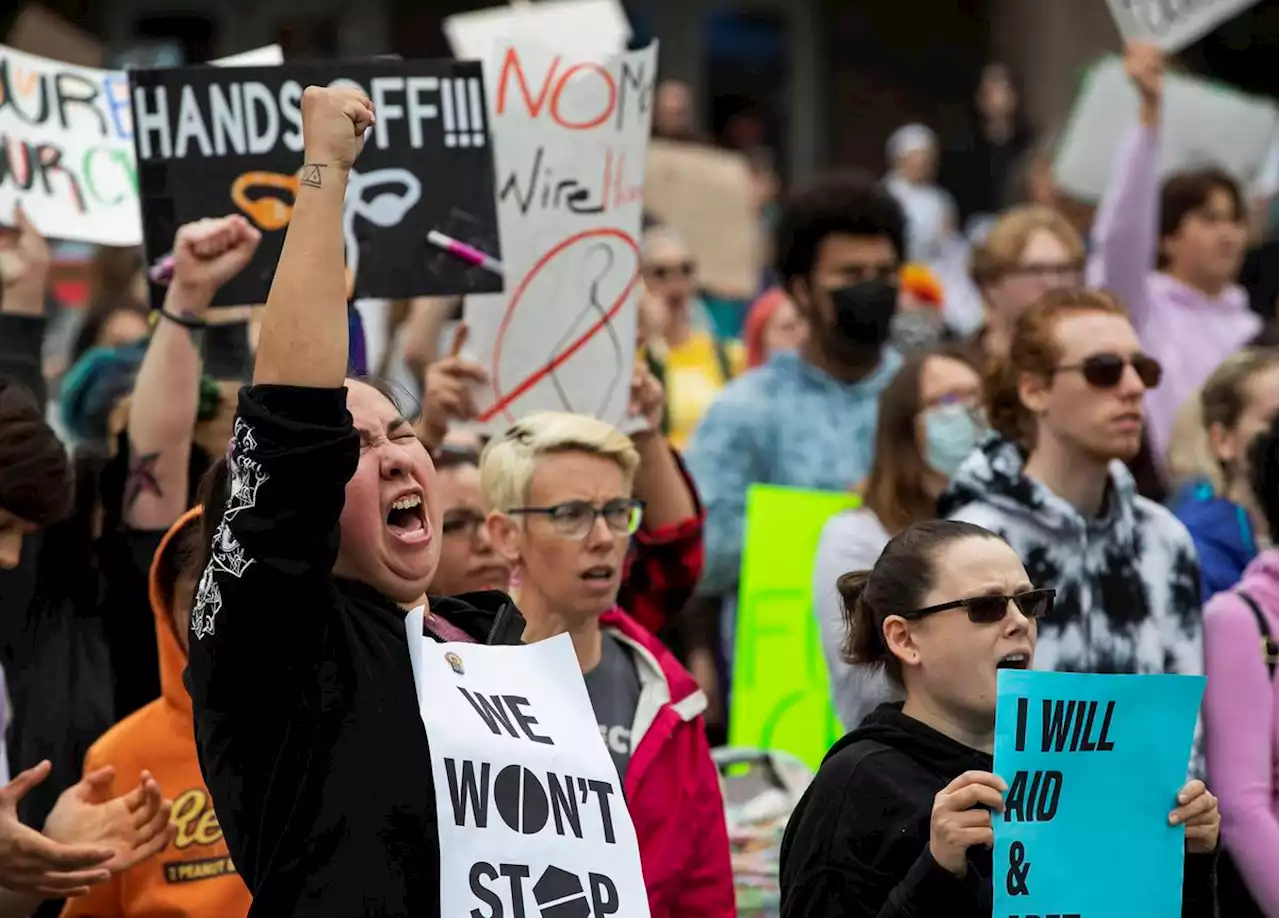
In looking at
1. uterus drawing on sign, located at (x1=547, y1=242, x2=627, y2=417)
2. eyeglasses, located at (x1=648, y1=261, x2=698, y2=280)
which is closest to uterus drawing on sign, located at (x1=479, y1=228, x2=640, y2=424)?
uterus drawing on sign, located at (x1=547, y1=242, x2=627, y2=417)

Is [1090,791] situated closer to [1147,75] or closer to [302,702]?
[302,702]

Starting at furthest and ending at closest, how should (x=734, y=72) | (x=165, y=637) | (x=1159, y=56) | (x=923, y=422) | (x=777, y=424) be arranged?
1. (x=734, y=72)
2. (x=1159, y=56)
3. (x=777, y=424)
4. (x=923, y=422)
5. (x=165, y=637)

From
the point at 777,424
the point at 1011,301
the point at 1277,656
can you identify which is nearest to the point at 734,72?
the point at 1011,301

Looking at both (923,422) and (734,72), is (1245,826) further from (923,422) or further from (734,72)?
(734,72)

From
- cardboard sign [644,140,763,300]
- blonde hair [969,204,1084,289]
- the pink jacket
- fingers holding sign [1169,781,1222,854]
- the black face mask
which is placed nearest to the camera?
fingers holding sign [1169,781,1222,854]

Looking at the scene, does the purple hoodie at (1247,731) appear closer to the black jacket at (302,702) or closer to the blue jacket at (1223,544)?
the blue jacket at (1223,544)

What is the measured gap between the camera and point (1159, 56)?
24.0 feet

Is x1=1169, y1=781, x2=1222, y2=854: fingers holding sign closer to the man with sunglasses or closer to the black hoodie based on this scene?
the black hoodie

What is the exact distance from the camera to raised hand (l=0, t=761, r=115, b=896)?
3.85 metres

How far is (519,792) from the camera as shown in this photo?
3.31 metres

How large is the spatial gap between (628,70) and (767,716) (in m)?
1.76

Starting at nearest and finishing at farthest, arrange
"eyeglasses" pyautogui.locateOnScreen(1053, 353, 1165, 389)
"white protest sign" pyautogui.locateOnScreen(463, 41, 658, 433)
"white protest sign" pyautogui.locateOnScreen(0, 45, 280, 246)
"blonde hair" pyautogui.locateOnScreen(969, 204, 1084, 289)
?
"eyeglasses" pyautogui.locateOnScreen(1053, 353, 1165, 389) → "white protest sign" pyautogui.locateOnScreen(463, 41, 658, 433) → "white protest sign" pyautogui.locateOnScreen(0, 45, 280, 246) → "blonde hair" pyautogui.locateOnScreen(969, 204, 1084, 289)

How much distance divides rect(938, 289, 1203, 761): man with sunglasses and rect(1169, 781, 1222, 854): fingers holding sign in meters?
1.06

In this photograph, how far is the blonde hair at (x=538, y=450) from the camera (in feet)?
15.5
